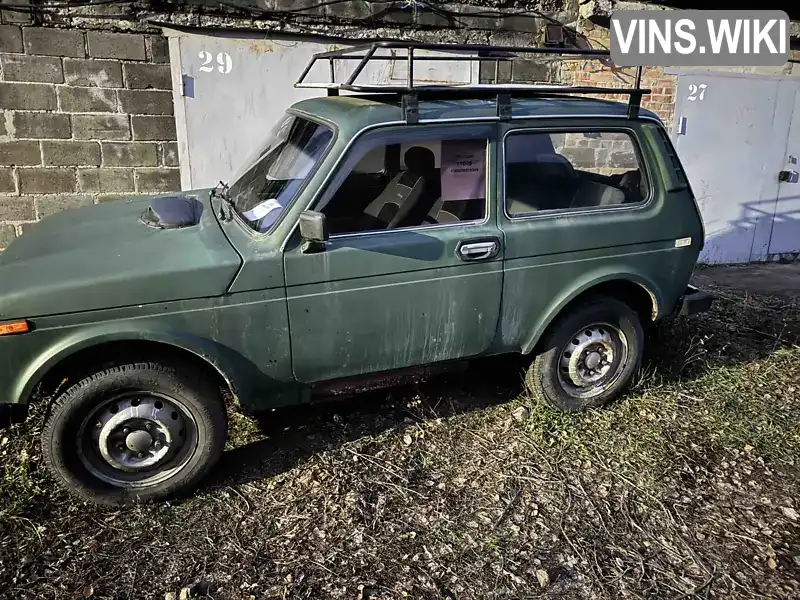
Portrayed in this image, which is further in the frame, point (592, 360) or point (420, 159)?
point (592, 360)

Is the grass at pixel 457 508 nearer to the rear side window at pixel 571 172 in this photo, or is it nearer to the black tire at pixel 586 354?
the black tire at pixel 586 354

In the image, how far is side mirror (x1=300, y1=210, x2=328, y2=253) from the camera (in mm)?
3045

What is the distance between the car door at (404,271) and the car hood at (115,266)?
424 mm

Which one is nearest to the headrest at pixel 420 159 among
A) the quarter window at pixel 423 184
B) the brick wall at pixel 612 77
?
the quarter window at pixel 423 184

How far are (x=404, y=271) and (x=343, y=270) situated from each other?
0.34 m

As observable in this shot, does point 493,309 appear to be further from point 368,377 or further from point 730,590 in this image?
point 730,590

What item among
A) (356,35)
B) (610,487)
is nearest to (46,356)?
(610,487)

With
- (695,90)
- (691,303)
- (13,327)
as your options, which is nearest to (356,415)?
(13,327)

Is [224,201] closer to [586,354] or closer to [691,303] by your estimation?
[586,354]

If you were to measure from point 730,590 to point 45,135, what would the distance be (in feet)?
20.3

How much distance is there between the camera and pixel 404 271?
136 inches

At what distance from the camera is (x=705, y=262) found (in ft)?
27.1

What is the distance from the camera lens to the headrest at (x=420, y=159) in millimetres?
3584

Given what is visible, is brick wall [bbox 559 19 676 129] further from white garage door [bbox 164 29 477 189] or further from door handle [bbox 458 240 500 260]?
door handle [bbox 458 240 500 260]
